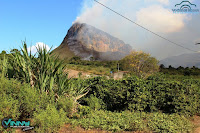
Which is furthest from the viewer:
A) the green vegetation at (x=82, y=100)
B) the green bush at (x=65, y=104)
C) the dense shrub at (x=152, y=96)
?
the dense shrub at (x=152, y=96)

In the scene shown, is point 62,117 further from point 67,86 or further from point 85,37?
point 85,37

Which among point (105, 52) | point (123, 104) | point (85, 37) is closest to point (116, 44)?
point (105, 52)

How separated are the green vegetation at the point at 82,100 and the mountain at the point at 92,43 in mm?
101861

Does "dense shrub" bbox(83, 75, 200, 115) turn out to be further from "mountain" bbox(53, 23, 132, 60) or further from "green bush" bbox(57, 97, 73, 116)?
"mountain" bbox(53, 23, 132, 60)

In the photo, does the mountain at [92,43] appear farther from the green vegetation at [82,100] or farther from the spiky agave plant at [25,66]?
the spiky agave plant at [25,66]

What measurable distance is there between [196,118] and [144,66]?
91.8ft

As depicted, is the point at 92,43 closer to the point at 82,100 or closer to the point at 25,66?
the point at 82,100

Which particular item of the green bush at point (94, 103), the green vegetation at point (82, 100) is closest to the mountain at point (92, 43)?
the green bush at point (94, 103)

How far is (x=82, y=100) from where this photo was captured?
26.2 ft

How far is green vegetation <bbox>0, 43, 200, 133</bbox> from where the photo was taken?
15.7ft

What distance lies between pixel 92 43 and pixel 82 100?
116m

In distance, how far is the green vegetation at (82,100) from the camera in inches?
188

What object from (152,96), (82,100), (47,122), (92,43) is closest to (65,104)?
(47,122)

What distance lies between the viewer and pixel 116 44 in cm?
14050
